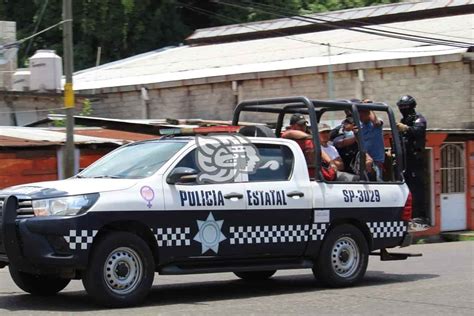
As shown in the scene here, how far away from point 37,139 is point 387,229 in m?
8.43

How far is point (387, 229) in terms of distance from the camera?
11023 millimetres

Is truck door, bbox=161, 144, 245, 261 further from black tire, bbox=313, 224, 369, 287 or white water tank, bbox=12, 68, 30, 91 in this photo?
white water tank, bbox=12, 68, 30, 91

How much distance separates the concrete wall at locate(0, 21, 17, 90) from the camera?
24.2 meters

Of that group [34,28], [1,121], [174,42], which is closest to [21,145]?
[1,121]

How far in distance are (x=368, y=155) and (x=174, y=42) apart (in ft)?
89.9

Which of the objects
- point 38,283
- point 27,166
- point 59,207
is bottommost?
point 38,283

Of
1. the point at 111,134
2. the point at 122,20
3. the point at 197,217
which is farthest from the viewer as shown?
the point at 122,20

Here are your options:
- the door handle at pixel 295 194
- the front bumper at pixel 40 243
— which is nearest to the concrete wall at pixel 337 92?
the door handle at pixel 295 194

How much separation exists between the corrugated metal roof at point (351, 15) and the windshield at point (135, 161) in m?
19.1

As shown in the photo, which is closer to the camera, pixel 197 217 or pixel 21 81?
pixel 197 217

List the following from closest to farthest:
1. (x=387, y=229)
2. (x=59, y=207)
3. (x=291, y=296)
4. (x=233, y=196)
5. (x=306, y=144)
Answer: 1. (x=59, y=207)
2. (x=233, y=196)
3. (x=291, y=296)
4. (x=306, y=144)
5. (x=387, y=229)

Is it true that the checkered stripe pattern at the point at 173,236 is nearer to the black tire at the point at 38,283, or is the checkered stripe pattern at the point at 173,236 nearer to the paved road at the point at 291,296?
the paved road at the point at 291,296

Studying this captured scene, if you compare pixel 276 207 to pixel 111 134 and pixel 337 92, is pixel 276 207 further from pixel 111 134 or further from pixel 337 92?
pixel 337 92

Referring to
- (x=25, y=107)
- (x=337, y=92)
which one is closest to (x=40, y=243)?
(x=25, y=107)
